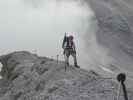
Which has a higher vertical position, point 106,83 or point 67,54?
point 67,54

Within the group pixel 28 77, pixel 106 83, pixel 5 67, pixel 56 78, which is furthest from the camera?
pixel 5 67

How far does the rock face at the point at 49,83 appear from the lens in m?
31.0

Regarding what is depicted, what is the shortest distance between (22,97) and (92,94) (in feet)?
33.1

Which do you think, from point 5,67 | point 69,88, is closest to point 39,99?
point 69,88

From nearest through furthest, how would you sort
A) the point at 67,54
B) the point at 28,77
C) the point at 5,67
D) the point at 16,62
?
the point at 67,54 < the point at 28,77 < the point at 16,62 < the point at 5,67

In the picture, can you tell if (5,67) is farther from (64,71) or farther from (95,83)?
(95,83)

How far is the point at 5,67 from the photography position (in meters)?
54.9

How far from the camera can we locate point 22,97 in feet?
123

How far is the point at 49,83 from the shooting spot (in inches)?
1431

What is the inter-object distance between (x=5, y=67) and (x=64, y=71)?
19.2 m

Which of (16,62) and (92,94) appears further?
(16,62)

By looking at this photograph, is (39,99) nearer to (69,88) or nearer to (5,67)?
(69,88)

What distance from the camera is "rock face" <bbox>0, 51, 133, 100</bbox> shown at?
31.0 meters

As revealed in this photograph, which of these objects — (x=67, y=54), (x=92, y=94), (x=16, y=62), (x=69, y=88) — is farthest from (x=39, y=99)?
(x=16, y=62)
